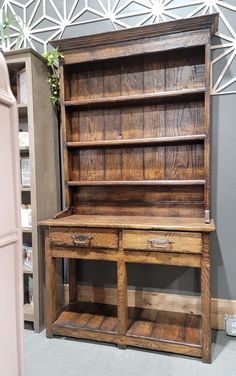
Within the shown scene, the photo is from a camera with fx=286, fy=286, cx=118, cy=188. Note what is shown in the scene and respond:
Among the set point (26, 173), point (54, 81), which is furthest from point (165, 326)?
point (54, 81)

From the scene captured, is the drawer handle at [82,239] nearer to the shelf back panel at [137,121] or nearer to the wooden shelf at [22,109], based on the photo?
the shelf back panel at [137,121]

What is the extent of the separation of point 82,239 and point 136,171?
684 mm

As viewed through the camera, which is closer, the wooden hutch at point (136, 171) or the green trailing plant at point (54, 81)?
the wooden hutch at point (136, 171)

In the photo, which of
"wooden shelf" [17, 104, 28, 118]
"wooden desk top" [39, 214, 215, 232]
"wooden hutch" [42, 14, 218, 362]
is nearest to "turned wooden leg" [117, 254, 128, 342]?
"wooden hutch" [42, 14, 218, 362]

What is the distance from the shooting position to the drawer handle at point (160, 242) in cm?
171

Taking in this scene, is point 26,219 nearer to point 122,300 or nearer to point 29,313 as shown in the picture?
point 29,313

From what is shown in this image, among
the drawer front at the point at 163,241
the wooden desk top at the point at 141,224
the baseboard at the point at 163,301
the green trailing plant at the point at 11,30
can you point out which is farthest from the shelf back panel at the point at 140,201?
the green trailing plant at the point at 11,30

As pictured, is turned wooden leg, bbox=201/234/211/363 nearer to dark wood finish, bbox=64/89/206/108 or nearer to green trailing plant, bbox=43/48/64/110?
dark wood finish, bbox=64/89/206/108

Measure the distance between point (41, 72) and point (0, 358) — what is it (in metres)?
1.87

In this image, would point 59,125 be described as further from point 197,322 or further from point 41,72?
point 197,322

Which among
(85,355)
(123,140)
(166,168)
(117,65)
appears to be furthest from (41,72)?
(85,355)

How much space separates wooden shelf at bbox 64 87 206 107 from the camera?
1.87m

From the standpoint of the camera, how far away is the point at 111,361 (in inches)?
68.1

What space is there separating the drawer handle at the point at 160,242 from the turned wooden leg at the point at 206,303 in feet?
0.66
